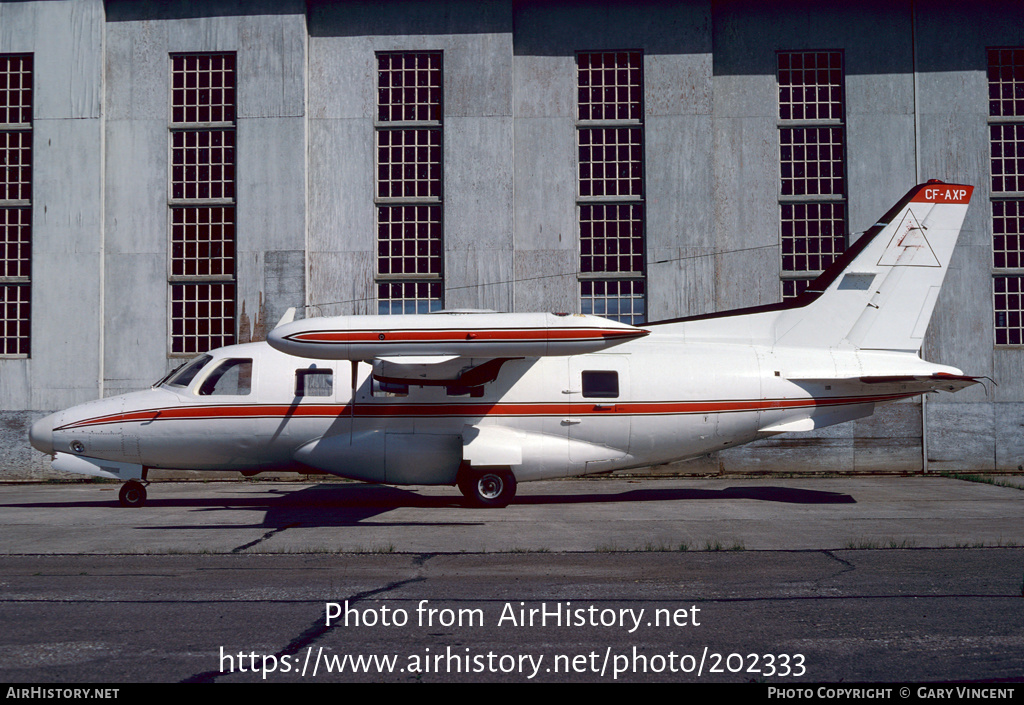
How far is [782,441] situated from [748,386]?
728 cm

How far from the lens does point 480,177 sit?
22031mm

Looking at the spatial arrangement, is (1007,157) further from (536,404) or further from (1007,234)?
(536,404)

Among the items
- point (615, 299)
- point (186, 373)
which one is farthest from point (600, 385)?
point (186, 373)

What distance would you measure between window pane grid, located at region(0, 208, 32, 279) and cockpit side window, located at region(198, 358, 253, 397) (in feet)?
35.5

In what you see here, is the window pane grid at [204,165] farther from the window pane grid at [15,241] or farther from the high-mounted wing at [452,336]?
the high-mounted wing at [452,336]

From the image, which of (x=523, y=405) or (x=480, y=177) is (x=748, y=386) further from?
(x=480, y=177)

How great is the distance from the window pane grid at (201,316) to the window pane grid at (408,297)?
4.18m

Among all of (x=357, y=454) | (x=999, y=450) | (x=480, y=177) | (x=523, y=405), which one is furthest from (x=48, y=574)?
(x=999, y=450)

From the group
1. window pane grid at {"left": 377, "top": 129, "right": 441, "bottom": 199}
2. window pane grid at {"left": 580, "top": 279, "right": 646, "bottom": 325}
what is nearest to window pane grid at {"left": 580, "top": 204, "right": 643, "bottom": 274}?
window pane grid at {"left": 580, "top": 279, "right": 646, "bottom": 325}

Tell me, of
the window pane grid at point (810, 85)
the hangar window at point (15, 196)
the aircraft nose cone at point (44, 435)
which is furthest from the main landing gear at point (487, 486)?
the hangar window at point (15, 196)

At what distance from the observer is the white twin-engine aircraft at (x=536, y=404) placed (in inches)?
596

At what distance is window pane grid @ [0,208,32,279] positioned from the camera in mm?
22609

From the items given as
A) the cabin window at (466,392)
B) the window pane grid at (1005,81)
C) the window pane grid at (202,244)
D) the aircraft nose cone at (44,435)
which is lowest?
the aircraft nose cone at (44,435)

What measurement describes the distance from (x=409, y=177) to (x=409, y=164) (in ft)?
1.17
